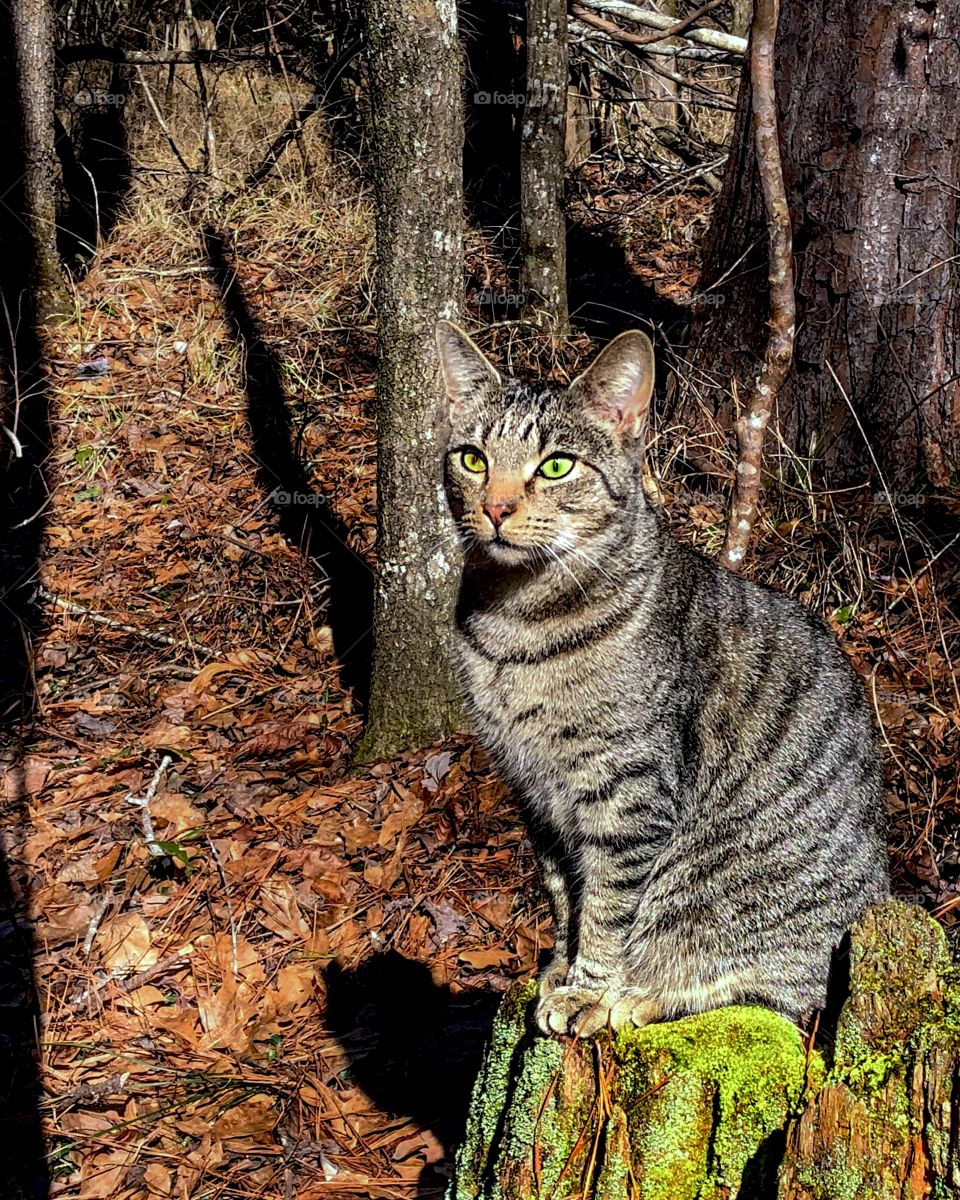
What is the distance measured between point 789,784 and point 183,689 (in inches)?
136

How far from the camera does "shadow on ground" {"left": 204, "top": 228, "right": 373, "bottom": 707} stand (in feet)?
19.2

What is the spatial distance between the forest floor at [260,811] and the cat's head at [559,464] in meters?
1.66

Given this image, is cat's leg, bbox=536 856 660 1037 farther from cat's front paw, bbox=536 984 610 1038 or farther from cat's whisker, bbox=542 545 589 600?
cat's whisker, bbox=542 545 589 600

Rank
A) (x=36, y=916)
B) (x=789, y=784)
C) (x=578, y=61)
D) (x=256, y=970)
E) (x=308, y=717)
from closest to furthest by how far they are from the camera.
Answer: (x=789, y=784), (x=256, y=970), (x=36, y=916), (x=308, y=717), (x=578, y=61)

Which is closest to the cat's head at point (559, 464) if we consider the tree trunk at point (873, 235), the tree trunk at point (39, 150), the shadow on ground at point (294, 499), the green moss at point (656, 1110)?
the green moss at point (656, 1110)

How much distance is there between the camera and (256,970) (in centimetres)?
429

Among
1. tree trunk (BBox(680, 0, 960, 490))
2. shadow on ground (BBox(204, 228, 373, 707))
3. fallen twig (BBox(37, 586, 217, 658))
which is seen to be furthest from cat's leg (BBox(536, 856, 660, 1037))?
fallen twig (BBox(37, 586, 217, 658))

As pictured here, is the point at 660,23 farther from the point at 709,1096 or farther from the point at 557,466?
the point at 709,1096

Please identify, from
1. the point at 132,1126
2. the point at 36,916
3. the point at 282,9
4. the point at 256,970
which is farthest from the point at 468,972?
the point at 282,9

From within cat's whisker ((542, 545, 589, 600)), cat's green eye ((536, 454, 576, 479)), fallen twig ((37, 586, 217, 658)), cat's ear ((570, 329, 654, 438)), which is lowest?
fallen twig ((37, 586, 217, 658))

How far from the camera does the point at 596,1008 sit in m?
3.05

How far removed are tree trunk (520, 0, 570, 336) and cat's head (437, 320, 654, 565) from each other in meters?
3.48

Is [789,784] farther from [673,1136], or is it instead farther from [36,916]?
[36,916]

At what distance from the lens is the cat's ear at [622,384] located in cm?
333
